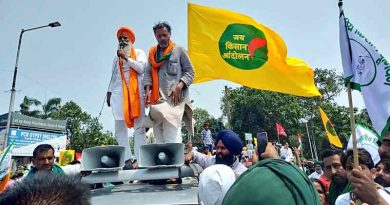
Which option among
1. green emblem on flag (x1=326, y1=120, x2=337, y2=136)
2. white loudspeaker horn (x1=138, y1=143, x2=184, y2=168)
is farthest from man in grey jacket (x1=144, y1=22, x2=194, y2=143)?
green emblem on flag (x1=326, y1=120, x2=337, y2=136)

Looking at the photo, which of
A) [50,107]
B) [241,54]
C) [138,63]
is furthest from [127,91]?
[50,107]

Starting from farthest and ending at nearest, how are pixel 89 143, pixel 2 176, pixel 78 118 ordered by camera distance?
pixel 78 118 < pixel 89 143 < pixel 2 176

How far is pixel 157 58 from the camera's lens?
14.3 feet

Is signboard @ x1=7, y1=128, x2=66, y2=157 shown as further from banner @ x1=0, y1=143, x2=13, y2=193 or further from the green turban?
the green turban

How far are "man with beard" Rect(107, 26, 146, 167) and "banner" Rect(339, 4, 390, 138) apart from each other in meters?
2.45

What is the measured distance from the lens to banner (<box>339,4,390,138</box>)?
2688mm

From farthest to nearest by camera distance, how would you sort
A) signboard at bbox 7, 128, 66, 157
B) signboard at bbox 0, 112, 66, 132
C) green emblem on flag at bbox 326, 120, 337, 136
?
signboard at bbox 0, 112, 66, 132
signboard at bbox 7, 128, 66, 157
green emblem on flag at bbox 326, 120, 337, 136

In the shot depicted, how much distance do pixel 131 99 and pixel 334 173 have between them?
93.2 inches

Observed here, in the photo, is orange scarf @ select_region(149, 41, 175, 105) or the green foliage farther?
the green foliage

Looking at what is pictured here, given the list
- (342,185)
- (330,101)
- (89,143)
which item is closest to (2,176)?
(342,185)

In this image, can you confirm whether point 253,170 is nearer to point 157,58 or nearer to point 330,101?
point 157,58

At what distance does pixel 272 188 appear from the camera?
3.85 feet

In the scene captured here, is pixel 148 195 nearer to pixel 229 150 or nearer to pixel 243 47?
pixel 229 150

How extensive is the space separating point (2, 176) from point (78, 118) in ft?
159
